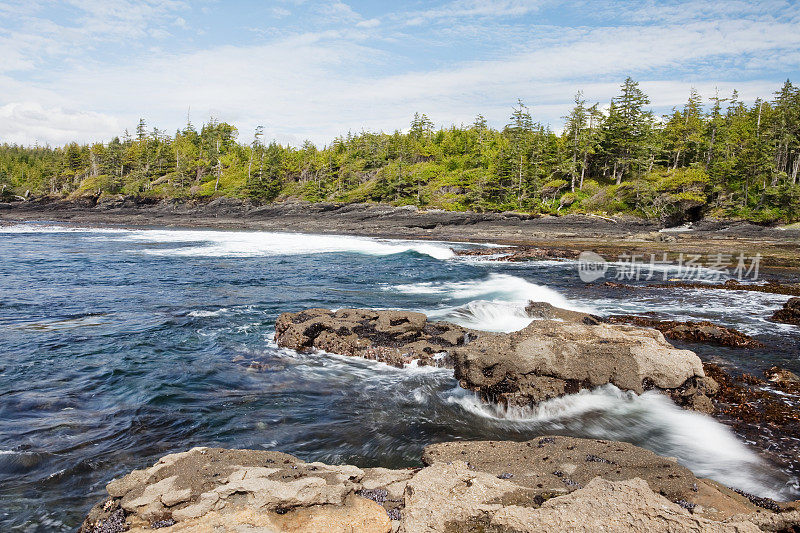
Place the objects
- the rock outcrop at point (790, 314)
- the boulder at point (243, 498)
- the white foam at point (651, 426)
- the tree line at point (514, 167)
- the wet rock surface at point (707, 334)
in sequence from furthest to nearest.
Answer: the tree line at point (514, 167) < the rock outcrop at point (790, 314) < the wet rock surface at point (707, 334) < the white foam at point (651, 426) < the boulder at point (243, 498)

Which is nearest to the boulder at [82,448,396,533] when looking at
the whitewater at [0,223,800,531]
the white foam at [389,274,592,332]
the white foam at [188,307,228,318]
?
the whitewater at [0,223,800,531]

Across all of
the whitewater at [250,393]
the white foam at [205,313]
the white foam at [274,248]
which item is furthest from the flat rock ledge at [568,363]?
the white foam at [274,248]

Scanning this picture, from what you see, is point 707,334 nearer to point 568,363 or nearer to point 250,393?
point 568,363

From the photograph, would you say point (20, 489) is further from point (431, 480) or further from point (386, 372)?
point (386, 372)

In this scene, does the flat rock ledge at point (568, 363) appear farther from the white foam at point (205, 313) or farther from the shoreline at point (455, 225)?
the shoreline at point (455, 225)

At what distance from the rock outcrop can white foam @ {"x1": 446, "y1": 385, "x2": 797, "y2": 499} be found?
8.58m

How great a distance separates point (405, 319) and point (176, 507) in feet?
26.0

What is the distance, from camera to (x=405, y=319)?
1166cm

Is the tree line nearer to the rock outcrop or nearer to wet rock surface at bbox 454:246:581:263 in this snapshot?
wet rock surface at bbox 454:246:581:263

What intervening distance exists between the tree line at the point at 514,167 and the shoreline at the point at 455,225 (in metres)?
3.64

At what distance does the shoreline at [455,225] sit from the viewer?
3509 centimetres

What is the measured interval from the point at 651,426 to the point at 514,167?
58698 mm

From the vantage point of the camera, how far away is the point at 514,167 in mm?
61812

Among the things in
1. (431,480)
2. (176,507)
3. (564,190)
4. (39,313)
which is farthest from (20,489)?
(564,190)
